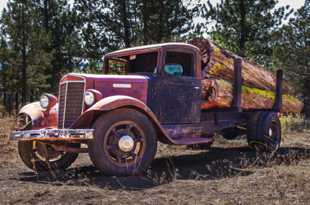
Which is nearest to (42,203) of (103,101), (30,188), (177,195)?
(30,188)

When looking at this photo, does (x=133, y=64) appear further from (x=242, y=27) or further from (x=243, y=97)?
(x=242, y=27)

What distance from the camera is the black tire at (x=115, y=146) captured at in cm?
671

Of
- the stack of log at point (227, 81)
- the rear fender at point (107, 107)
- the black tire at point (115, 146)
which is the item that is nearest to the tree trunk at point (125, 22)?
the stack of log at point (227, 81)

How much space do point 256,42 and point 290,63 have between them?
2.02 m

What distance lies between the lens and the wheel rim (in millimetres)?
6938

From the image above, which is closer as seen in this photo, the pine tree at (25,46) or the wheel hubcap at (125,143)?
the wheel hubcap at (125,143)

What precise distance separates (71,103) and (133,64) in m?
1.97

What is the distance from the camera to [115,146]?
6.95m

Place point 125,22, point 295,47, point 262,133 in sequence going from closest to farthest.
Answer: point 262,133 → point 125,22 → point 295,47

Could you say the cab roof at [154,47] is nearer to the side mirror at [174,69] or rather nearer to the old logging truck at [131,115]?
the old logging truck at [131,115]

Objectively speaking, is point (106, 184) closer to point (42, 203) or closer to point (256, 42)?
point (42, 203)

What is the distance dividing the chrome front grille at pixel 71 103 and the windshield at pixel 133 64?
154 cm

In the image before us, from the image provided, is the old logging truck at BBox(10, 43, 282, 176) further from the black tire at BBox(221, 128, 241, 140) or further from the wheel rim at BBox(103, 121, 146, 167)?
the black tire at BBox(221, 128, 241, 140)

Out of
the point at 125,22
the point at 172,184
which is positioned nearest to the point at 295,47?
the point at 125,22
